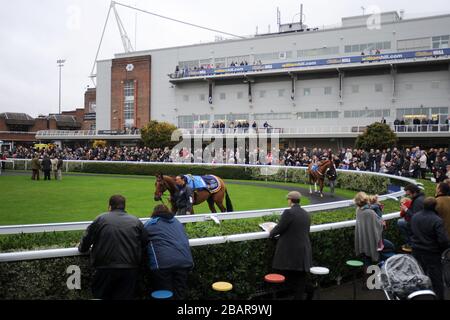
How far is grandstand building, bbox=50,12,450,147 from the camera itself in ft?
121

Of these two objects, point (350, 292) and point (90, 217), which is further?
point (90, 217)

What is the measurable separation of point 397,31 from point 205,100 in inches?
867

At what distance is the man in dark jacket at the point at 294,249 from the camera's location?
475 centimetres

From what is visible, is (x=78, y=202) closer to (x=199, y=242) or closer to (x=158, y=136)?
(x=199, y=242)

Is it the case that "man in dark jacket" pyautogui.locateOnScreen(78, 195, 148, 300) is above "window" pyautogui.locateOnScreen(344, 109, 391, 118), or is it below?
below

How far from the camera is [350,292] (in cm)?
586

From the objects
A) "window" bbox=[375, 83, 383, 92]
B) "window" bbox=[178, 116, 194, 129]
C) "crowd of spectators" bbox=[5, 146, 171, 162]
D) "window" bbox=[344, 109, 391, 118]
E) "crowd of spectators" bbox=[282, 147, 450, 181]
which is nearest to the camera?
"crowd of spectators" bbox=[282, 147, 450, 181]

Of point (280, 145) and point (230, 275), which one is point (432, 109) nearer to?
point (280, 145)

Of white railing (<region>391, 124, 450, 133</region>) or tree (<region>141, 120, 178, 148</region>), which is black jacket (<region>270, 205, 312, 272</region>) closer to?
white railing (<region>391, 124, 450, 133</region>)

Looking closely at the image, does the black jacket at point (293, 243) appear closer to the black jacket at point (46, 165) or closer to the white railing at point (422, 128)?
the black jacket at point (46, 165)

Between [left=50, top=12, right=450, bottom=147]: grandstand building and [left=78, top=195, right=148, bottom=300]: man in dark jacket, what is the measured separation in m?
33.3

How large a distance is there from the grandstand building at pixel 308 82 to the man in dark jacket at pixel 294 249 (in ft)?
104

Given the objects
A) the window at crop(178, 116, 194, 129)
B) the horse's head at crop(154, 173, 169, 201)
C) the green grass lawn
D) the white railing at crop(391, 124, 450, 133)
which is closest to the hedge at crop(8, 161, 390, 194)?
the green grass lawn
